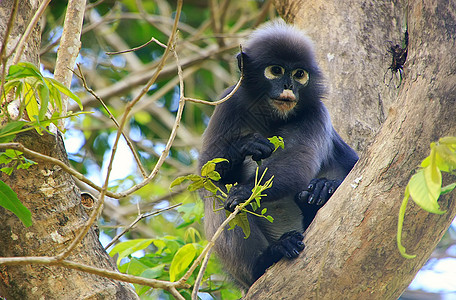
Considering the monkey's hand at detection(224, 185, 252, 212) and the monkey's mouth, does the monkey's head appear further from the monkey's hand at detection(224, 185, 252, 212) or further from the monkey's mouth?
the monkey's hand at detection(224, 185, 252, 212)

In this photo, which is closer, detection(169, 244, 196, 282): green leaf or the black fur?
detection(169, 244, 196, 282): green leaf

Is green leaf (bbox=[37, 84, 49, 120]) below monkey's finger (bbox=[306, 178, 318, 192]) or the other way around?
the other way around

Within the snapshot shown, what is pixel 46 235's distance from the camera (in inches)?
94.0

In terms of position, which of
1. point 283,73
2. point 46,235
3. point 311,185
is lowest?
point 311,185

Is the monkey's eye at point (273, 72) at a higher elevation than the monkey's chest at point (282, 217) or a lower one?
higher

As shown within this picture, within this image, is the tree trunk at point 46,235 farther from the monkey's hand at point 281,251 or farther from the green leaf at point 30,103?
the monkey's hand at point 281,251

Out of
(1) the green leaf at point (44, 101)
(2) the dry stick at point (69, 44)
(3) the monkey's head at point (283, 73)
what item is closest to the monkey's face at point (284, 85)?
(3) the monkey's head at point (283, 73)

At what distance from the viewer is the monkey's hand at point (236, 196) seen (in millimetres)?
3041

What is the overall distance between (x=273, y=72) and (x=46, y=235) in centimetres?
213

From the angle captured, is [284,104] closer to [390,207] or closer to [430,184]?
[390,207]

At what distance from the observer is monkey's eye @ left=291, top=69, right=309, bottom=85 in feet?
12.8

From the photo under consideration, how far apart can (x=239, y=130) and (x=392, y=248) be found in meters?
1.76

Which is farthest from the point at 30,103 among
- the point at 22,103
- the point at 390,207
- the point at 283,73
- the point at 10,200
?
the point at 283,73

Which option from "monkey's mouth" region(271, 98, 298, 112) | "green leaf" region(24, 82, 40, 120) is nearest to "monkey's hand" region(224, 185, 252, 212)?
"monkey's mouth" region(271, 98, 298, 112)
